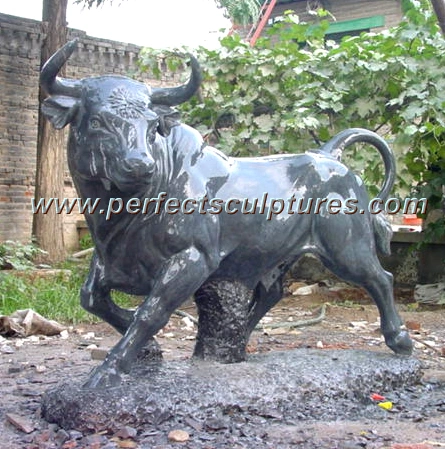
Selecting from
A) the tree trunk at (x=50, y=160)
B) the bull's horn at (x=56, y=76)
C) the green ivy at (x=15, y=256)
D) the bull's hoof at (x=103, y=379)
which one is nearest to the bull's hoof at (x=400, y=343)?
the bull's hoof at (x=103, y=379)

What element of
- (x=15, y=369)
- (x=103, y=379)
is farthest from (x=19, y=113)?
(x=103, y=379)

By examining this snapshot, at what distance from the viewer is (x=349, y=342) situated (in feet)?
15.6

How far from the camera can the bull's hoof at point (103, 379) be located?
267cm

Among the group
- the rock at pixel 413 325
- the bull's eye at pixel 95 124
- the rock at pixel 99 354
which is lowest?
the rock at pixel 413 325

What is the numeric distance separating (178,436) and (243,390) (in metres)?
0.43

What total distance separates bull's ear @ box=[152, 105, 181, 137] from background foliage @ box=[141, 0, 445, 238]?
10.7 ft

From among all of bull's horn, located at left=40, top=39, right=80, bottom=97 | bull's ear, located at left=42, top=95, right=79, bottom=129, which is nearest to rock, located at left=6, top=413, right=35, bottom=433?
bull's ear, located at left=42, top=95, right=79, bottom=129

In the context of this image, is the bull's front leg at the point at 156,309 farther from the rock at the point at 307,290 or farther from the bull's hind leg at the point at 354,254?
the rock at the point at 307,290

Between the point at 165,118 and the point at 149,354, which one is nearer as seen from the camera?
the point at 165,118

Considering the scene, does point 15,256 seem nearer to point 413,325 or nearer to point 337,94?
point 337,94

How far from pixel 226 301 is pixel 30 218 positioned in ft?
22.9

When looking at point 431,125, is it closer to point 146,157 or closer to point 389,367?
point 389,367

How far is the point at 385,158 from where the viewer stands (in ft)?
11.8

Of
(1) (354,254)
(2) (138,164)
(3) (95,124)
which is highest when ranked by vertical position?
(3) (95,124)
